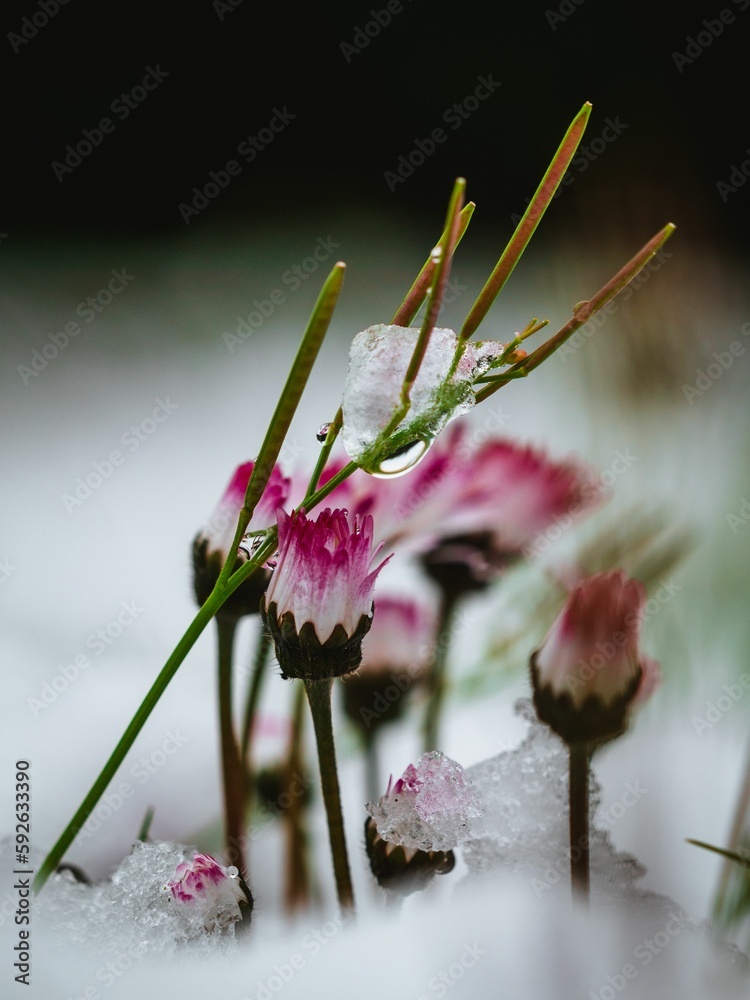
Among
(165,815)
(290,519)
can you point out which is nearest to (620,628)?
(290,519)

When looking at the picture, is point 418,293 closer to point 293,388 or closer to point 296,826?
point 293,388

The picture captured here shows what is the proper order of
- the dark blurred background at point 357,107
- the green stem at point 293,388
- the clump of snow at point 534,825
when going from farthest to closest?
the dark blurred background at point 357,107, the clump of snow at point 534,825, the green stem at point 293,388

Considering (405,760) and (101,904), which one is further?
(405,760)

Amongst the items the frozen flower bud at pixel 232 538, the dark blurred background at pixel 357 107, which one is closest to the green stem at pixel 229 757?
the frozen flower bud at pixel 232 538

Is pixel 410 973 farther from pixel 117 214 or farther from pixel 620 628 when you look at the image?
pixel 117 214

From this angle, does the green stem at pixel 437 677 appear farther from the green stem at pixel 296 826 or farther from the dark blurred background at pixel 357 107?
the dark blurred background at pixel 357 107

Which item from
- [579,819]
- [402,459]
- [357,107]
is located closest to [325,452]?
[402,459]

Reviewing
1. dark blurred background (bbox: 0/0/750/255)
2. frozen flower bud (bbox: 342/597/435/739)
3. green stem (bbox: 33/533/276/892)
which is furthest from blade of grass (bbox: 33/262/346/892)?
dark blurred background (bbox: 0/0/750/255)
